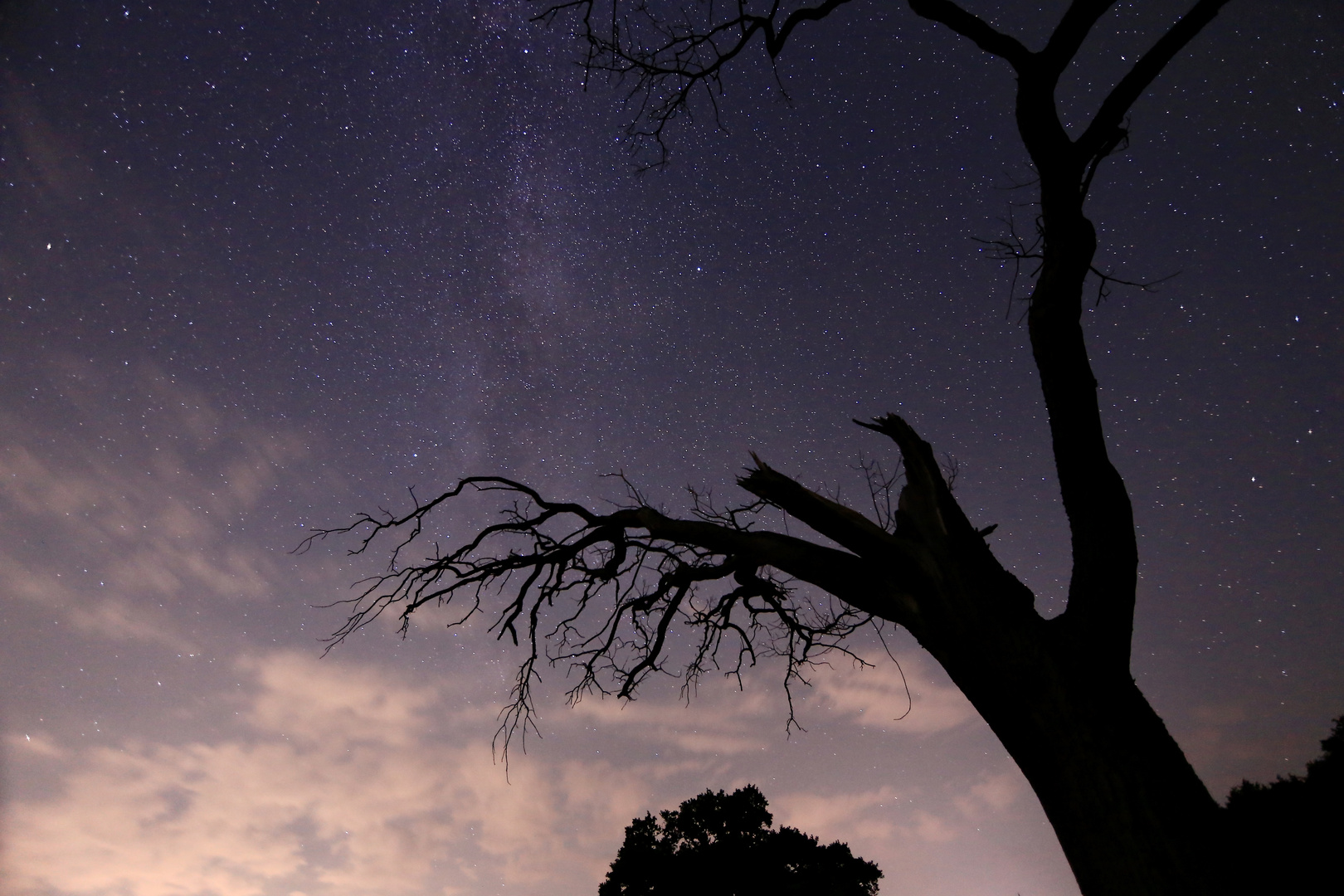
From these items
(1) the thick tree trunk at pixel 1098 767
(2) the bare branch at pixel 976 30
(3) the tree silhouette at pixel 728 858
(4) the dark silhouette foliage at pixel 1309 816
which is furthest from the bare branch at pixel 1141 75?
(3) the tree silhouette at pixel 728 858

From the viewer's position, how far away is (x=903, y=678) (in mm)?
5523

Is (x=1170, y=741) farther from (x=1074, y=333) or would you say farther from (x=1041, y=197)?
(x=1041, y=197)

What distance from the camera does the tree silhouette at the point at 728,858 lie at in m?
17.0

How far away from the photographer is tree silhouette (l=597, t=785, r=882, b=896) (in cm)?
1697

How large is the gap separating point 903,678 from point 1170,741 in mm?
2496

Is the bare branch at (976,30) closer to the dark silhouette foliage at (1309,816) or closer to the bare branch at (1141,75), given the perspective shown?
the bare branch at (1141,75)

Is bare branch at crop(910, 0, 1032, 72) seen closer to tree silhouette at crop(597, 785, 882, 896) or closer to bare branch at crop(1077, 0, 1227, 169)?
bare branch at crop(1077, 0, 1227, 169)

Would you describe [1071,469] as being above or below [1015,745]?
above

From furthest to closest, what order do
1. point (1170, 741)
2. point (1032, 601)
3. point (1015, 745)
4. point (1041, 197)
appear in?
point (1041, 197), point (1032, 601), point (1015, 745), point (1170, 741)

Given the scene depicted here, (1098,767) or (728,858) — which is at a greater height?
(728,858)

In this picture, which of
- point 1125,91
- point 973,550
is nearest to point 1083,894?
point 973,550

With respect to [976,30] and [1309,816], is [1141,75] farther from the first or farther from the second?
[1309,816]

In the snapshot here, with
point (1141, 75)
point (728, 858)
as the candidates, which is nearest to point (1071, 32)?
point (1141, 75)

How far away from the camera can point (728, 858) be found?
17500mm
